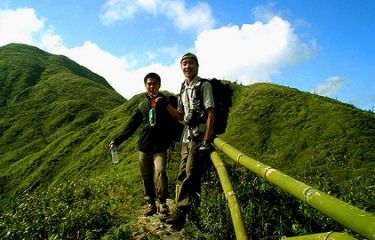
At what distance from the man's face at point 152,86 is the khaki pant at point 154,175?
1411 mm

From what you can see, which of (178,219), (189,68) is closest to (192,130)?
(189,68)

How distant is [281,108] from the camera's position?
27.3m

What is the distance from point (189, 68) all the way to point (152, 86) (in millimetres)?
1264

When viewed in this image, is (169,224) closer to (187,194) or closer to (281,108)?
(187,194)

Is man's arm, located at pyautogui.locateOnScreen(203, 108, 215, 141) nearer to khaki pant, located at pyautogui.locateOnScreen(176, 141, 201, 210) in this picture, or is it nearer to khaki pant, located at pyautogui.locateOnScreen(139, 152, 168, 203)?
khaki pant, located at pyautogui.locateOnScreen(176, 141, 201, 210)

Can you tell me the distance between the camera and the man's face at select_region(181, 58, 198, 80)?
796cm

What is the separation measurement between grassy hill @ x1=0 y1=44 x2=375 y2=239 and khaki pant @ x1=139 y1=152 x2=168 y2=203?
0.83 metres

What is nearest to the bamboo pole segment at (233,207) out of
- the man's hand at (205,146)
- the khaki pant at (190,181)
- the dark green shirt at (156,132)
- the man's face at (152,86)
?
the man's hand at (205,146)

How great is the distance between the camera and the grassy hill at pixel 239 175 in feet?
21.0

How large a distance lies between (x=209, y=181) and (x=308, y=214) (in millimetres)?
3104

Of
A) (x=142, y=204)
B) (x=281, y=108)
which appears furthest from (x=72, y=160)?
(x=142, y=204)

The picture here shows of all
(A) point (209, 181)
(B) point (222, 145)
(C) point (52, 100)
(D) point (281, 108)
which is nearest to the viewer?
(B) point (222, 145)

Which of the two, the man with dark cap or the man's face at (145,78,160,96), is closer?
the man with dark cap

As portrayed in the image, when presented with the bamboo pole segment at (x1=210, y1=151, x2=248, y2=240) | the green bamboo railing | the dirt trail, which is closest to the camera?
the bamboo pole segment at (x1=210, y1=151, x2=248, y2=240)
